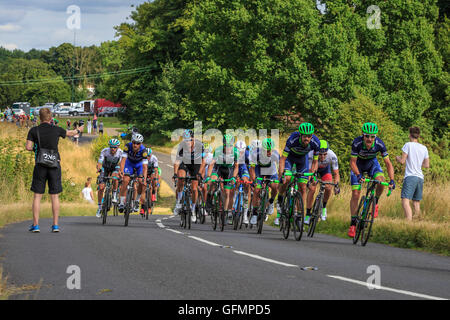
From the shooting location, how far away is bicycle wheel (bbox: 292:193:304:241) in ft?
41.9

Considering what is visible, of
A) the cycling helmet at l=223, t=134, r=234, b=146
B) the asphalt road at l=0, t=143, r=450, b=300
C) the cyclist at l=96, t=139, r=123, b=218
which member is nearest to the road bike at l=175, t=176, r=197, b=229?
the cycling helmet at l=223, t=134, r=234, b=146

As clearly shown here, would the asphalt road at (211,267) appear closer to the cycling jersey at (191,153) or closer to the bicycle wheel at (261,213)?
the bicycle wheel at (261,213)

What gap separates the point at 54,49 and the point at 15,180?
142 metres

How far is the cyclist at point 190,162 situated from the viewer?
52.4 feet

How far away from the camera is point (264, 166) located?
16.1 m

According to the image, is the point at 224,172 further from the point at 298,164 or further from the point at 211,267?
the point at 211,267

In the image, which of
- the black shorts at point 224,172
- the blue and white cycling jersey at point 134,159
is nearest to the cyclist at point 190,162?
the black shorts at point 224,172

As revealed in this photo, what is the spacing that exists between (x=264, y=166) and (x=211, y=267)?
750cm

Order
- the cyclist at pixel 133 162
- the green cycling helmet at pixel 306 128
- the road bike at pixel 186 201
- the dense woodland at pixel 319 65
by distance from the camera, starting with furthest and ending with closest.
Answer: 1. the dense woodland at pixel 319 65
2. the cyclist at pixel 133 162
3. the road bike at pixel 186 201
4. the green cycling helmet at pixel 306 128

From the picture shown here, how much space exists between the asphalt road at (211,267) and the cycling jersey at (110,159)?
561 cm

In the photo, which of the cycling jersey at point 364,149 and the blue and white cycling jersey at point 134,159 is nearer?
the cycling jersey at point 364,149
